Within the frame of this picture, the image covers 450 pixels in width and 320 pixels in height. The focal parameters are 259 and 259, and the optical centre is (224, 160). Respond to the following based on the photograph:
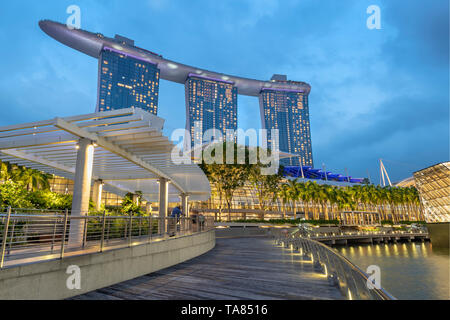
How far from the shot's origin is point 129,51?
140250 millimetres

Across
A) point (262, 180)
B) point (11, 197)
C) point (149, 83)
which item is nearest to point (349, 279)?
point (11, 197)

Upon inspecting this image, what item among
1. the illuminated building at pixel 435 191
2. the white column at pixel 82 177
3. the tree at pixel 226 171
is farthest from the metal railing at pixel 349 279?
the tree at pixel 226 171

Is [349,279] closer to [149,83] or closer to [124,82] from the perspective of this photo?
[124,82]

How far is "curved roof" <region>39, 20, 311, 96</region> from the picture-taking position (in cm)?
11962

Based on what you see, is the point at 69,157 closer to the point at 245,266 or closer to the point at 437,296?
the point at 245,266

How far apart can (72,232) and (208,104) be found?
170028 mm

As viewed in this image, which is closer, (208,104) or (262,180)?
(262,180)

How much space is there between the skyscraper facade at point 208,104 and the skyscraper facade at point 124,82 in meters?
25.9

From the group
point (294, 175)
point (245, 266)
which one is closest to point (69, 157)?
point (245, 266)

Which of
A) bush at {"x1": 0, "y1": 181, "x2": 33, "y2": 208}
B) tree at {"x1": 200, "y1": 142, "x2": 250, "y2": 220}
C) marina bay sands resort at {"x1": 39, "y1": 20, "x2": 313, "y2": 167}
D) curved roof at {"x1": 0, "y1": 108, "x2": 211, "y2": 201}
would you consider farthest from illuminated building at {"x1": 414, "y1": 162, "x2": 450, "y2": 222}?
marina bay sands resort at {"x1": 39, "y1": 20, "x2": 313, "y2": 167}

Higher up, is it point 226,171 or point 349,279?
point 226,171

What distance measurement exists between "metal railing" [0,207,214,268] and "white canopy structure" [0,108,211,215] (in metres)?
3.11

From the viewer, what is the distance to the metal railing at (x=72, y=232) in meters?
5.61
